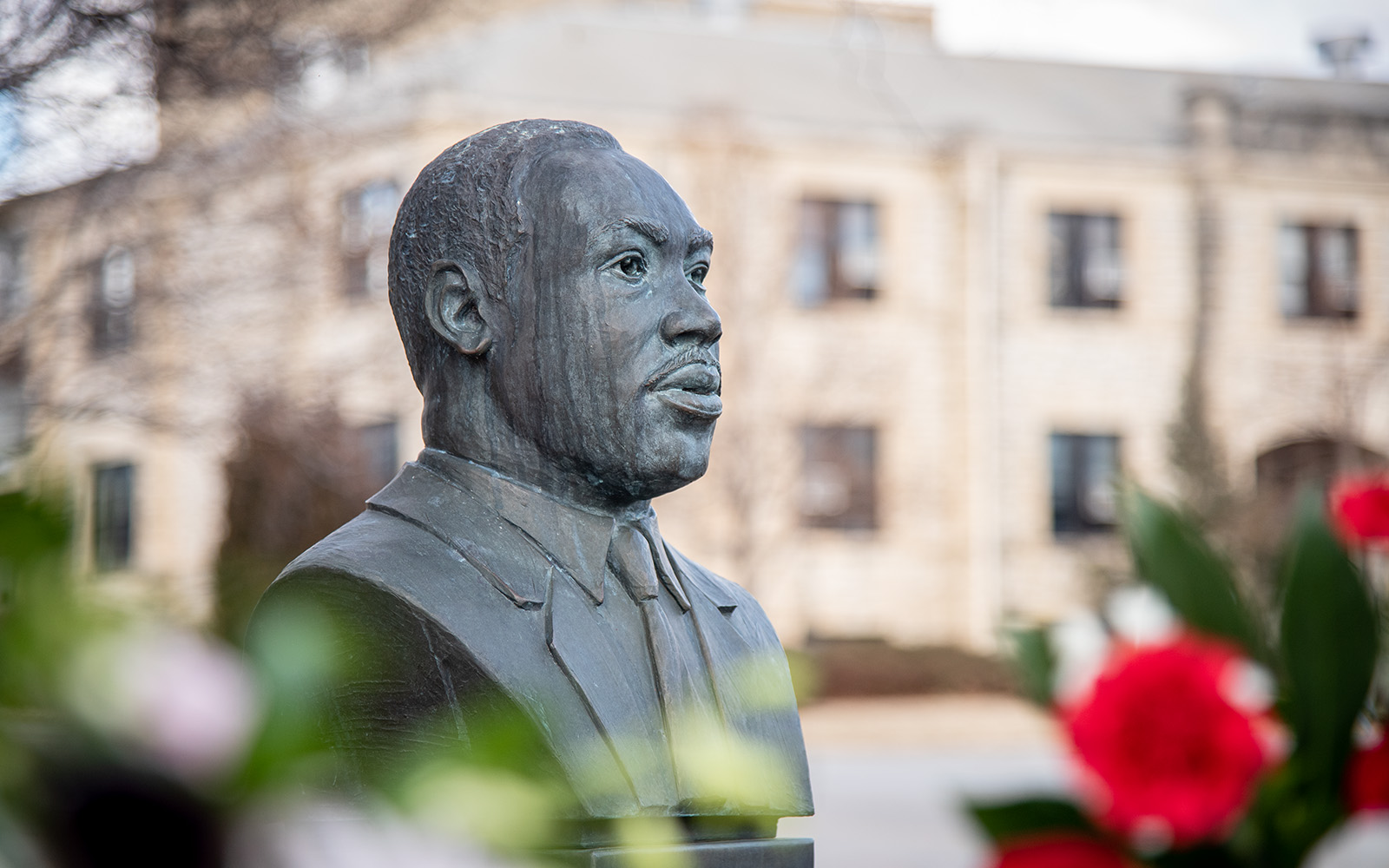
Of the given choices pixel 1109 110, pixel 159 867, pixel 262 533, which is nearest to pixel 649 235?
pixel 159 867

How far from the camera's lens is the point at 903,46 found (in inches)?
948

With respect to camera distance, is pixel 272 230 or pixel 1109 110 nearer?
pixel 272 230

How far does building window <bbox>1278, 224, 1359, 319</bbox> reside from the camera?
22.6 m

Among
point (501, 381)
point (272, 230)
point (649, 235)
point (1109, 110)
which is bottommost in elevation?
point (501, 381)

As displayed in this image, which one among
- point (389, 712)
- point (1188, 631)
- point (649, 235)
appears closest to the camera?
point (1188, 631)

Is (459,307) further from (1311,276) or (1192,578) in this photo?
(1311,276)

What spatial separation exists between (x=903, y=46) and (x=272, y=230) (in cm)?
1505

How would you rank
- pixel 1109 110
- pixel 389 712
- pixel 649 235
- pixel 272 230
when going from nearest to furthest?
pixel 389 712
pixel 649 235
pixel 272 230
pixel 1109 110

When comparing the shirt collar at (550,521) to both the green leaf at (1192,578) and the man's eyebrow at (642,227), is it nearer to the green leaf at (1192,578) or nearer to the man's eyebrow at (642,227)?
the man's eyebrow at (642,227)

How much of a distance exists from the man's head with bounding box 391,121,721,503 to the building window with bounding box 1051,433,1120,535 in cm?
1939

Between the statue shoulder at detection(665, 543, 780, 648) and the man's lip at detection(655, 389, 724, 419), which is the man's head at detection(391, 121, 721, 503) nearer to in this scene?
the man's lip at detection(655, 389, 724, 419)

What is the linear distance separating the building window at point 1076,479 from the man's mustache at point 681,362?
19.4 meters

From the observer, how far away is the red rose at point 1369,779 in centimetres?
93

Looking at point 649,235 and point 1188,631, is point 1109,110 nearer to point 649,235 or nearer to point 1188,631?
point 649,235
